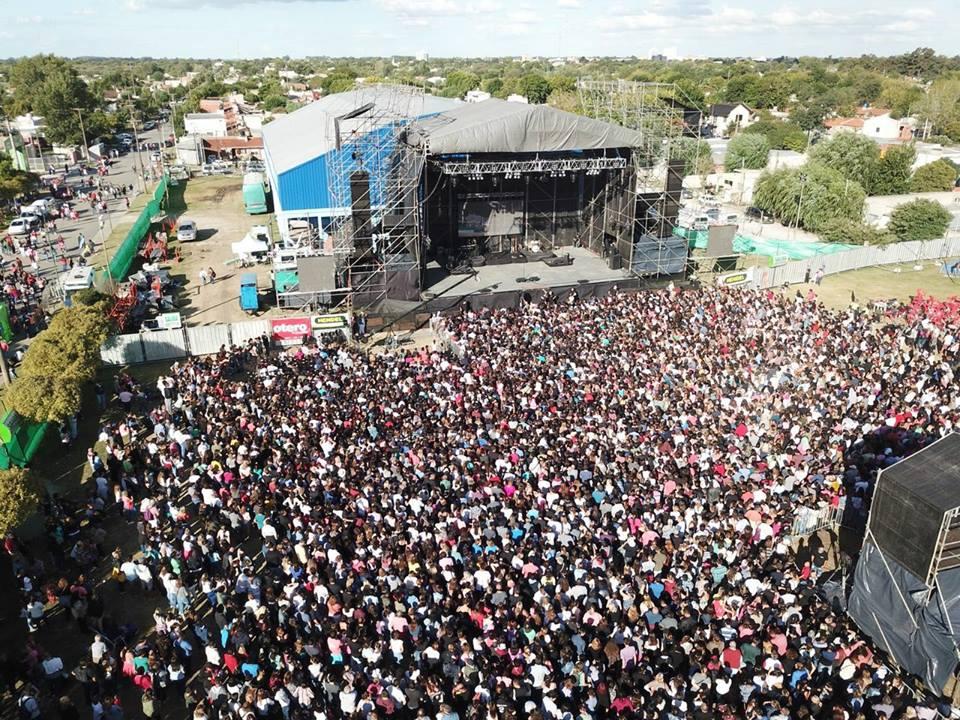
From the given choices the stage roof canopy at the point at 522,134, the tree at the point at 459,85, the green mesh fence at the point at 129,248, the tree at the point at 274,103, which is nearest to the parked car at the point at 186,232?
the green mesh fence at the point at 129,248

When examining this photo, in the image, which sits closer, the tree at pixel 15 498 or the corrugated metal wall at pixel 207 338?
the tree at pixel 15 498

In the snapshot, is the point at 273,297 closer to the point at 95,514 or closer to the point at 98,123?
the point at 95,514

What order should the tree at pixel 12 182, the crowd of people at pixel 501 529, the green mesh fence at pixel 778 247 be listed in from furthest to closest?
the tree at pixel 12 182, the green mesh fence at pixel 778 247, the crowd of people at pixel 501 529

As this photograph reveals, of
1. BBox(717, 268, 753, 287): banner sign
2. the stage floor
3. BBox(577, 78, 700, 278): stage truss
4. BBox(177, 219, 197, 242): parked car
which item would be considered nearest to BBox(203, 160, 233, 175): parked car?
BBox(177, 219, 197, 242): parked car

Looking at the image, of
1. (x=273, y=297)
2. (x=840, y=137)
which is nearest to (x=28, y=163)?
(x=273, y=297)

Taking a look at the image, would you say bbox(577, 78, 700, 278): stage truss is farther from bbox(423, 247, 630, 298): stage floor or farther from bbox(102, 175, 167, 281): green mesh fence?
bbox(102, 175, 167, 281): green mesh fence

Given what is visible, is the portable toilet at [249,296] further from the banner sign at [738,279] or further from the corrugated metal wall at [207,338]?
the banner sign at [738,279]
